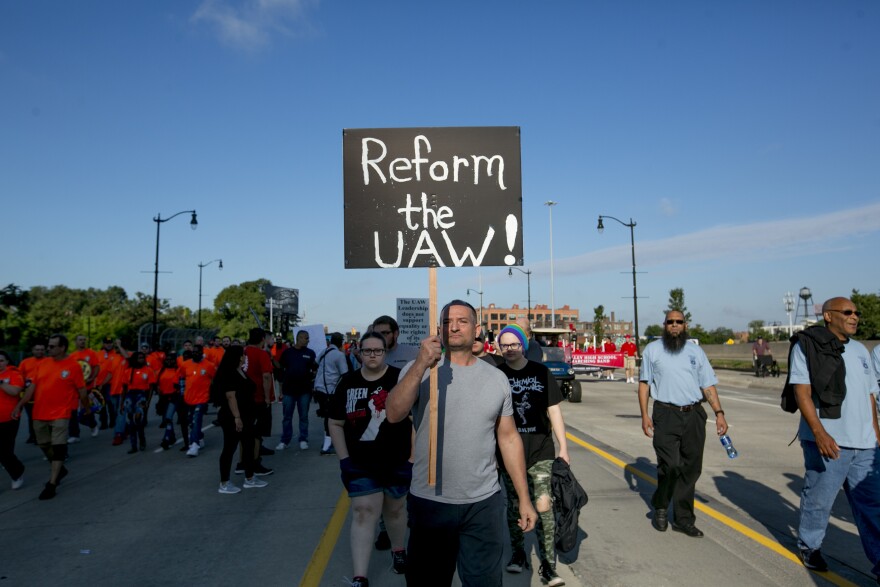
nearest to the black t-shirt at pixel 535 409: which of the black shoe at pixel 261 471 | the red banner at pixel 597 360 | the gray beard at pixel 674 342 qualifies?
the gray beard at pixel 674 342

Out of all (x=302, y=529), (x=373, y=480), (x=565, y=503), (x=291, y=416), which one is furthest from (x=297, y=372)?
(x=565, y=503)

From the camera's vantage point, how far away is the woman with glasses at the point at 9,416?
8.11 metres

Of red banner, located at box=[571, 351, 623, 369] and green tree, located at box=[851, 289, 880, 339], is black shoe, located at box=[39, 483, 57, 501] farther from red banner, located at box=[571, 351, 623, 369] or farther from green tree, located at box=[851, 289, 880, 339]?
green tree, located at box=[851, 289, 880, 339]

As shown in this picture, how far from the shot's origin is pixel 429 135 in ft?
14.7

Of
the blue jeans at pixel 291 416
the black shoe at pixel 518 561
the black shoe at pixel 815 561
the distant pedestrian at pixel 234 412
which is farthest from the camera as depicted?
the blue jeans at pixel 291 416

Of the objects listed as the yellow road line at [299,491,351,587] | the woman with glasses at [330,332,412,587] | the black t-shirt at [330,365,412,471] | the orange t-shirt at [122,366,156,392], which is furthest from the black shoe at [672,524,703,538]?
the orange t-shirt at [122,366,156,392]

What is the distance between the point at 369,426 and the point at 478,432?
1471 mm

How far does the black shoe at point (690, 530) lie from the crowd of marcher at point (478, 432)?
7 cm

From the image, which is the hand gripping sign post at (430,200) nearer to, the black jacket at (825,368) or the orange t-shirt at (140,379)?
the black jacket at (825,368)

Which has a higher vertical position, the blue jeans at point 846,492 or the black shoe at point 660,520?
the blue jeans at point 846,492

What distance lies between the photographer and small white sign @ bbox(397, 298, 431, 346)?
54.6 ft

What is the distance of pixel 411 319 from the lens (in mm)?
16750

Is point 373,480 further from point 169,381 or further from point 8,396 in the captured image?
point 169,381

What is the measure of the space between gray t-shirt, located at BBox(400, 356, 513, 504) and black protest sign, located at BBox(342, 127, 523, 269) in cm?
117
